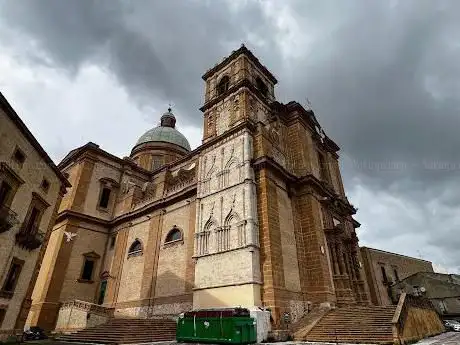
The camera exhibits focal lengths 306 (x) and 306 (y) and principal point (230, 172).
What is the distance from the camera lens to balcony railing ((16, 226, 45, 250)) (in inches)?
624

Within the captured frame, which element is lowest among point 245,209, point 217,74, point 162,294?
point 162,294

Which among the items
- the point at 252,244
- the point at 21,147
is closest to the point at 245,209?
the point at 252,244

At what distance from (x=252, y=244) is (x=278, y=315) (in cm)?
353

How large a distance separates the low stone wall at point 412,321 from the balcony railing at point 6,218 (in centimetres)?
1720

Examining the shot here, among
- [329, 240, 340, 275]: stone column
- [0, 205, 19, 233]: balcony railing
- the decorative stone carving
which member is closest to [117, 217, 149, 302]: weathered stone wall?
the decorative stone carving

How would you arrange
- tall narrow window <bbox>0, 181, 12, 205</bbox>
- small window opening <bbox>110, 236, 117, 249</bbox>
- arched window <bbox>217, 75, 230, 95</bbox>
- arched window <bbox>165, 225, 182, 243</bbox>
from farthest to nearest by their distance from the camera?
small window opening <bbox>110, 236, 117, 249</bbox>
arched window <bbox>217, 75, 230, 95</bbox>
arched window <bbox>165, 225, 182, 243</bbox>
tall narrow window <bbox>0, 181, 12, 205</bbox>

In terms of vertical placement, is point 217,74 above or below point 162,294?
above

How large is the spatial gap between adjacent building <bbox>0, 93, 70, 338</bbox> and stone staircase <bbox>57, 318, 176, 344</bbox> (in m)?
3.23

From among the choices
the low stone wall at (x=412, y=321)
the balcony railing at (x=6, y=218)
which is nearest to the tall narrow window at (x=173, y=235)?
the balcony railing at (x=6, y=218)

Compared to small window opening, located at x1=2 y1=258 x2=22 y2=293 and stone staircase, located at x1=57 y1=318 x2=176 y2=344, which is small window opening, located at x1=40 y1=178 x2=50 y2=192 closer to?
small window opening, located at x1=2 y1=258 x2=22 y2=293

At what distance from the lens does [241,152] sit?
19.5 metres

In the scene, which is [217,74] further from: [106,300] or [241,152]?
[106,300]

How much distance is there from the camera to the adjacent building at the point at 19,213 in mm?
14523

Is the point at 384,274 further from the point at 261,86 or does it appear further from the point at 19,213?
the point at 19,213
